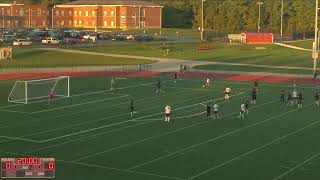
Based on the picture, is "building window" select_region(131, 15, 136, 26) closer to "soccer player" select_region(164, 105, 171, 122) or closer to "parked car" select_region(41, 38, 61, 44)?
"parked car" select_region(41, 38, 61, 44)

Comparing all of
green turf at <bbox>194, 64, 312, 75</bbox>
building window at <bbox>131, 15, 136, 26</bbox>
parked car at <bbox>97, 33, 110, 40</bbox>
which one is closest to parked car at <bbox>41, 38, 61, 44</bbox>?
parked car at <bbox>97, 33, 110, 40</bbox>

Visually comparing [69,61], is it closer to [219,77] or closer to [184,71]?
[184,71]

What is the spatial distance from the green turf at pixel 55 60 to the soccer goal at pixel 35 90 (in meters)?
23.3

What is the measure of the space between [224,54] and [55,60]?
2730 centimetres

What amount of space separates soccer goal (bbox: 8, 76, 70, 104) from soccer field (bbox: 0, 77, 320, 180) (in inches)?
51.5

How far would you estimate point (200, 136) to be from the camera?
33125 millimetres

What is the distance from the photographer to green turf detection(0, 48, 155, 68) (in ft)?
244

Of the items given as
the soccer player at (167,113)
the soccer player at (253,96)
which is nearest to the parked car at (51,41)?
the soccer player at (253,96)

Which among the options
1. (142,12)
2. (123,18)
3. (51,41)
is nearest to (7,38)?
(51,41)

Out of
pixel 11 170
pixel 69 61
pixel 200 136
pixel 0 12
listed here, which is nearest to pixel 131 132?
pixel 200 136

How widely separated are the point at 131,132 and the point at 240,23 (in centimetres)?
13229

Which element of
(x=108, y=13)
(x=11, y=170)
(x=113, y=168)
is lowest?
(x=113, y=168)

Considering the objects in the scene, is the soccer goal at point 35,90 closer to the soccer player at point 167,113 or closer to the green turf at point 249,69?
the soccer player at point 167,113

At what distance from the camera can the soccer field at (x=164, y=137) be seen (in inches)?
1030
